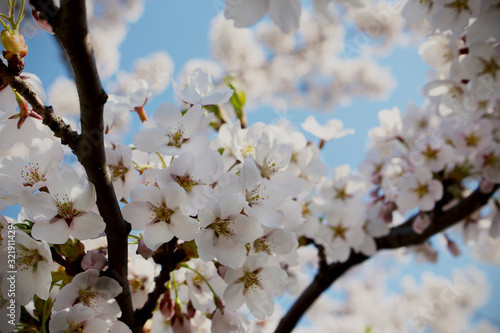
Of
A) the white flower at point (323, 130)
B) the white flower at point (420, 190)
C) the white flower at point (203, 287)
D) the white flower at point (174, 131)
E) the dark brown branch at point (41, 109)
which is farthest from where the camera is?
Answer: the white flower at point (420, 190)

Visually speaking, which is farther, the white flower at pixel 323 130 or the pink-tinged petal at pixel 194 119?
the white flower at pixel 323 130

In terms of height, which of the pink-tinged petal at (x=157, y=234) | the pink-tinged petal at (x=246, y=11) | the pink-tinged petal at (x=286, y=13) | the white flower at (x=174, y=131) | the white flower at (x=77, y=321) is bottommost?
the white flower at (x=77, y=321)

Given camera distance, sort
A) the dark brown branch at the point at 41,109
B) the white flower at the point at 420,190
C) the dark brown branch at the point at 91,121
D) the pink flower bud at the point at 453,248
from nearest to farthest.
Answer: the dark brown branch at the point at 91,121
the dark brown branch at the point at 41,109
the white flower at the point at 420,190
the pink flower bud at the point at 453,248

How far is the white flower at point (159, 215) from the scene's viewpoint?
Result: 1.97 feet

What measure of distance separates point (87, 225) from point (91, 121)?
177 mm

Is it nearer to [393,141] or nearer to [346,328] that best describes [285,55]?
[346,328]

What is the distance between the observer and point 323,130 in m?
1.13

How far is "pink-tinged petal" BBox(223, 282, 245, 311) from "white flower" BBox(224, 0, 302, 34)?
1.49ft

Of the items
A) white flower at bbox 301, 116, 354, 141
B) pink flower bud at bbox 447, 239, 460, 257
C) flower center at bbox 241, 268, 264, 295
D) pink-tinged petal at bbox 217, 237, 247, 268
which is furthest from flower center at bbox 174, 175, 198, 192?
pink flower bud at bbox 447, 239, 460, 257

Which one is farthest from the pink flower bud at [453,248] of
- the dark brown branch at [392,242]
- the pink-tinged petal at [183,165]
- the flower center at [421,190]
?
the pink-tinged petal at [183,165]

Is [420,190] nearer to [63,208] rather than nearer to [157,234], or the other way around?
[157,234]

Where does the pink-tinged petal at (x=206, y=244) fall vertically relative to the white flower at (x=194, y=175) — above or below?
below

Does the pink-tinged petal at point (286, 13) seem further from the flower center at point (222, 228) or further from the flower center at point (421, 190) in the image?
the flower center at point (421, 190)

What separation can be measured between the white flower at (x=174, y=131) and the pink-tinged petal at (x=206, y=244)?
146 millimetres
